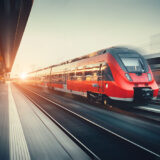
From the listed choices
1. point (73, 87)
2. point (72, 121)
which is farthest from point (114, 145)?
point (73, 87)

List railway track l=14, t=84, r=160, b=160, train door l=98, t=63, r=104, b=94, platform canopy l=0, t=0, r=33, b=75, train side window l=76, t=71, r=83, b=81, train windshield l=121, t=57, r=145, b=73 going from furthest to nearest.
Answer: train side window l=76, t=71, r=83, b=81 < train door l=98, t=63, r=104, b=94 < train windshield l=121, t=57, r=145, b=73 < platform canopy l=0, t=0, r=33, b=75 < railway track l=14, t=84, r=160, b=160

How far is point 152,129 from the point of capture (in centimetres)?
552

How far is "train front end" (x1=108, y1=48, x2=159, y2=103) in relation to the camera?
24.5ft

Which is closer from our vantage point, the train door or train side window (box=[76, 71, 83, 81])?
the train door

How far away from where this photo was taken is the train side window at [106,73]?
8026 millimetres

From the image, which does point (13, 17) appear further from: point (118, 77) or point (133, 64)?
point (133, 64)

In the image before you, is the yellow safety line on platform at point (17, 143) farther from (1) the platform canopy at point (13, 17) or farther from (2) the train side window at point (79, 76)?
(2) the train side window at point (79, 76)

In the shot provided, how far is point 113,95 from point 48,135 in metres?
3.81

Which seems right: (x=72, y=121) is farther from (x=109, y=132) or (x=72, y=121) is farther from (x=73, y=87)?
(x=73, y=87)

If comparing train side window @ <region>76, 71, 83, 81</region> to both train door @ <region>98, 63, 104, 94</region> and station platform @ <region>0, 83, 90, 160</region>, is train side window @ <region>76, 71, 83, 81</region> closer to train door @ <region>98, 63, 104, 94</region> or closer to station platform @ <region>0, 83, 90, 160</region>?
train door @ <region>98, 63, 104, 94</region>

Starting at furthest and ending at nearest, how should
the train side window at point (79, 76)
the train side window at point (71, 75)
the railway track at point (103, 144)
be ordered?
the train side window at point (71, 75), the train side window at point (79, 76), the railway track at point (103, 144)

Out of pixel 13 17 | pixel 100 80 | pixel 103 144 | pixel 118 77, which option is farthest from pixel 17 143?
pixel 13 17

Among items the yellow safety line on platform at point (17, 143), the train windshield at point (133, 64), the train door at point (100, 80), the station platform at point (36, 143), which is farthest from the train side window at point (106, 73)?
the yellow safety line on platform at point (17, 143)

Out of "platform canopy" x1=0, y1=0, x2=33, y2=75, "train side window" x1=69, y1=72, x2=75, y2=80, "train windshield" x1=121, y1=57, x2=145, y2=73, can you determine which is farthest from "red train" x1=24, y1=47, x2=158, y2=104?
"platform canopy" x1=0, y1=0, x2=33, y2=75
